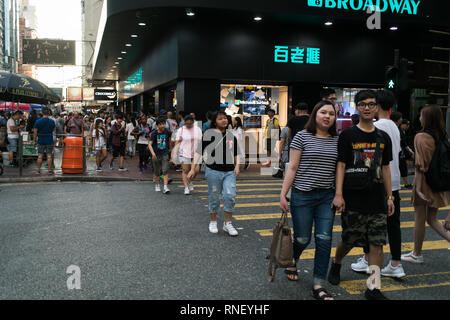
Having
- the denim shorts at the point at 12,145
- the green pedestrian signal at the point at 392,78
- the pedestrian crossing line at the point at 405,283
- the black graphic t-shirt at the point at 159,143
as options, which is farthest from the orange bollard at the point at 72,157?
the pedestrian crossing line at the point at 405,283

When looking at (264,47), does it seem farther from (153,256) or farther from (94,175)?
(153,256)

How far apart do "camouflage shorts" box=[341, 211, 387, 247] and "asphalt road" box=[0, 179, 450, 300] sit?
60 centimetres

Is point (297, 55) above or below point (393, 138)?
above

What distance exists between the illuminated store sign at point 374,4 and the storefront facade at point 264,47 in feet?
0.12

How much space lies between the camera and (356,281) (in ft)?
15.3

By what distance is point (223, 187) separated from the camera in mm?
6594

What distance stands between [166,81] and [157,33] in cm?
238

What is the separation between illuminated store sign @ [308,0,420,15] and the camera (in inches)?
616

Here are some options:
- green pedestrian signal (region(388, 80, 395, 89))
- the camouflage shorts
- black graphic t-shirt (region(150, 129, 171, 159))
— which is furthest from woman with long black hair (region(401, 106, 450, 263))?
black graphic t-shirt (region(150, 129, 171, 159))

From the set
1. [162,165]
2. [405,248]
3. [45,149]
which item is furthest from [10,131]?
[405,248]

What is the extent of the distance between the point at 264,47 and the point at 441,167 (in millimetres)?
13017
